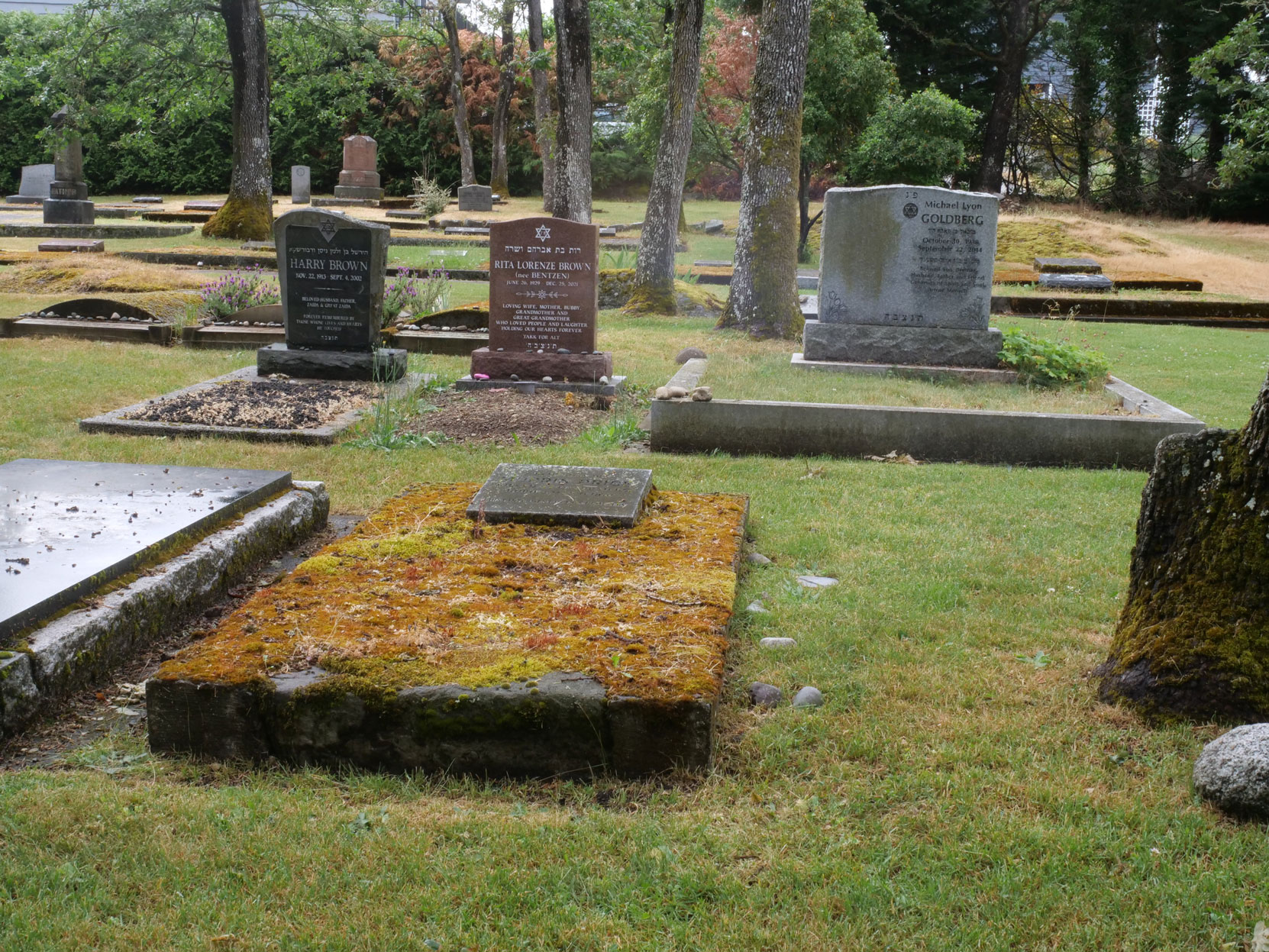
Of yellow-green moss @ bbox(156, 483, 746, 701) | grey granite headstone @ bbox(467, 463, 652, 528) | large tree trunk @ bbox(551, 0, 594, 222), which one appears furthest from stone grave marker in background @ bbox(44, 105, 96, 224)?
yellow-green moss @ bbox(156, 483, 746, 701)

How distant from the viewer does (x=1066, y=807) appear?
327 cm

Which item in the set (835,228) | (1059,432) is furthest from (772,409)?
(835,228)

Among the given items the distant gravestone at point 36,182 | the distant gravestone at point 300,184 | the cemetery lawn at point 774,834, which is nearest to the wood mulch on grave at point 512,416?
the cemetery lawn at point 774,834

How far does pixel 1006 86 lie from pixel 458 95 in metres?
16.5

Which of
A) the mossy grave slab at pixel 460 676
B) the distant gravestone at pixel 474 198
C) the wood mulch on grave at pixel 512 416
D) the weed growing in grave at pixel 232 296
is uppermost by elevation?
the distant gravestone at pixel 474 198

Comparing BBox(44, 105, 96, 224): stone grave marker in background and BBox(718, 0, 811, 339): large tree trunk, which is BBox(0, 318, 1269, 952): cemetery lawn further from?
BBox(44, 105, 96, 224): stone grave marker in background

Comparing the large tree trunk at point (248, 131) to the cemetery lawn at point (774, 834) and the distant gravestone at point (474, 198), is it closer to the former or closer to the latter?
the distant gravestone at point (474, 198)

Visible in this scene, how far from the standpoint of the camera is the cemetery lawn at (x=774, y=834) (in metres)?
2.72

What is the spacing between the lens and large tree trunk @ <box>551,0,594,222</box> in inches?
648

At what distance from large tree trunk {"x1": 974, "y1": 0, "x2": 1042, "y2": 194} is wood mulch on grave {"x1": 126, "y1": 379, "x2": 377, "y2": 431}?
26.4 m

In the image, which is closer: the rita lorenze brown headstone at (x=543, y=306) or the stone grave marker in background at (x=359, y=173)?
the rita lorenze brown headstone at (x=543, y=306)

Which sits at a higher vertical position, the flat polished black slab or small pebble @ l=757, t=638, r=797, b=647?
the flat polished black slab

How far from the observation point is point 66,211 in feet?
86.6

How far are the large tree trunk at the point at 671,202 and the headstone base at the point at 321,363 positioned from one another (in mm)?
6561
